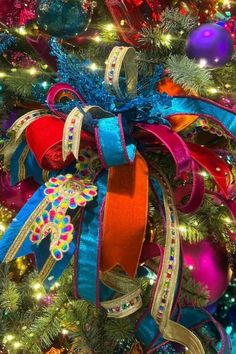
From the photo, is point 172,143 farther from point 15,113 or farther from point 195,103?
point 15,113

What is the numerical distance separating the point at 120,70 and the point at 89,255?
9.9 inches

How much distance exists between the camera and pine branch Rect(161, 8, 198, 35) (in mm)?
645

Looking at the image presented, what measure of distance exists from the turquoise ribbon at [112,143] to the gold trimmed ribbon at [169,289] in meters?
0.10

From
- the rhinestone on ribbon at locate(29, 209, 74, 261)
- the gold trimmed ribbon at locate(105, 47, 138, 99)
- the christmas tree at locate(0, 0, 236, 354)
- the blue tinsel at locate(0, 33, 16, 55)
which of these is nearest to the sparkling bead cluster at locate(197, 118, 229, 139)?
the christmas tree at locate(0, 0, 236, 354)

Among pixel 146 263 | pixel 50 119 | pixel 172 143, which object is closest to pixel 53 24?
pixel 50 119

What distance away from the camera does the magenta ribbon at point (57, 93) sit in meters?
0.57

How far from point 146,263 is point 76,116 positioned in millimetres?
255

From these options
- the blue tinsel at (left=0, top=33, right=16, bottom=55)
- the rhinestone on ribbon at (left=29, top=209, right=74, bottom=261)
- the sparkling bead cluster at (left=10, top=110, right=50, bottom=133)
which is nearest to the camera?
the rhinestone on ribbon at (left=29, top=209, right=74, bottom=261)

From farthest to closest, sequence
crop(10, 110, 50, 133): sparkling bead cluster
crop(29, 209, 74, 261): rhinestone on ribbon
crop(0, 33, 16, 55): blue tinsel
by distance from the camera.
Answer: crop(0, 33, 16, 55): blue tinsel → crop(10, 110, 50, 133): sparkling bead cluster → crop(29, 209, 74, 261): rhinestone on ribbon

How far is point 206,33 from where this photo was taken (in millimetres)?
614

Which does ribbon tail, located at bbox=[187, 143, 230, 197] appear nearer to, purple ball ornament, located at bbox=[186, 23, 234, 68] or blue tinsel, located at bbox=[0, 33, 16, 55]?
purple ball ornament, located at bbox=[186, 23, 234, 68]

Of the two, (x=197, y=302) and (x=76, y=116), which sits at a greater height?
(x=76, y=116)

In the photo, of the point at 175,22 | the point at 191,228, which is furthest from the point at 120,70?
the point at 191,228

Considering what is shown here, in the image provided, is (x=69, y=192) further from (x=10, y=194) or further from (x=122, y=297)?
(x=10, y=194)
